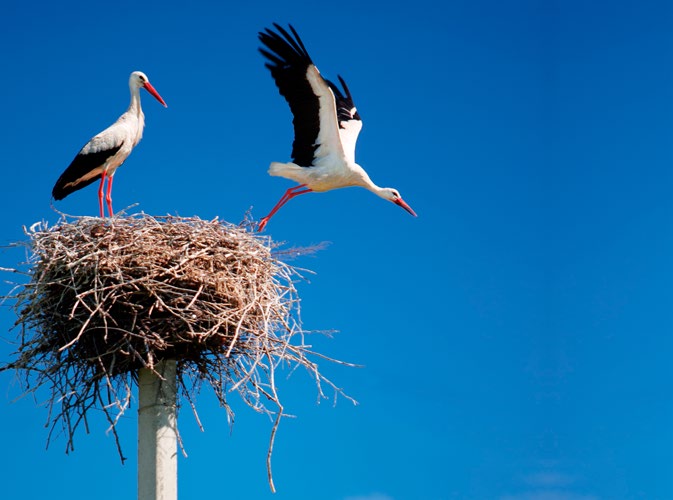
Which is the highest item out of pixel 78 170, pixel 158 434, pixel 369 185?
pixel 369 185

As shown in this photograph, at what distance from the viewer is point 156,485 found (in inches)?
305

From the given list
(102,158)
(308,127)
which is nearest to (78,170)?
(102,158)

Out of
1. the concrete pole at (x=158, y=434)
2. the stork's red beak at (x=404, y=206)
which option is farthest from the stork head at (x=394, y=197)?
the concrete pole at (x=158, y=434)

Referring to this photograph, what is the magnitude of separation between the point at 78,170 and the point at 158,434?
3291 mm

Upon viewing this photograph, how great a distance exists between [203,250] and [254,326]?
667 mm

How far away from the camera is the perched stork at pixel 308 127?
34.8 feet

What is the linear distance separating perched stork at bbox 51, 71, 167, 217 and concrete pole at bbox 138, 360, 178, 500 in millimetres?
2751

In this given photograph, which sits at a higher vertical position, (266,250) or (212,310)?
(266,250)

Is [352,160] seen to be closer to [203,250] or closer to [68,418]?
[203,250]

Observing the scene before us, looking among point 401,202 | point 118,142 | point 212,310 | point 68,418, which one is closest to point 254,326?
point 212,310

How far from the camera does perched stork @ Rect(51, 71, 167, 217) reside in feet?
33.4

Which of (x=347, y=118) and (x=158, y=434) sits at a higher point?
(x=347, y=118)

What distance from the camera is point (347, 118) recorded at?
12672mm

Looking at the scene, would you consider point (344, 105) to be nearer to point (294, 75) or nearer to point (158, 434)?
point (294, 75)
